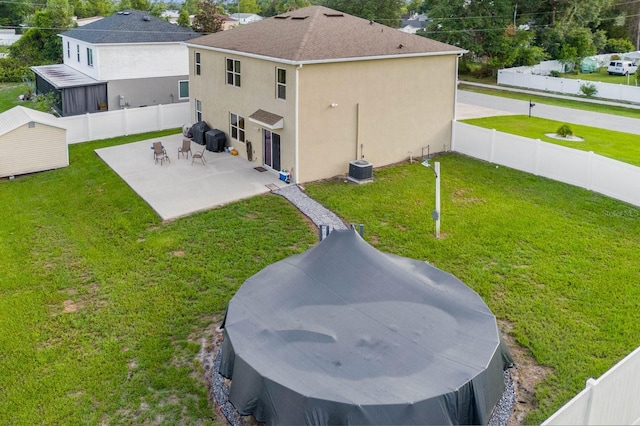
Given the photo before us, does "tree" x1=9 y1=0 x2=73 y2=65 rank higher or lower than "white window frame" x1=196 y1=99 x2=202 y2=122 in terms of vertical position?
higher

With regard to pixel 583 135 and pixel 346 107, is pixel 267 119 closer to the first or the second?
pixel 346 107

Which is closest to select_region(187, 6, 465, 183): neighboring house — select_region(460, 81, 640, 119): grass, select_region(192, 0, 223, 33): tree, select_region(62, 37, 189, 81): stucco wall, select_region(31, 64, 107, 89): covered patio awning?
select_region(62, 37, 189, 81): stucco wall

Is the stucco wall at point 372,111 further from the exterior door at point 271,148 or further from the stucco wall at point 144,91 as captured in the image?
the stucco wall at point 144,91

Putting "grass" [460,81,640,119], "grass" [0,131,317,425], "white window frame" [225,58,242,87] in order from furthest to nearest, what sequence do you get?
"grass" [460,81,640,119] → "white window frame" [225,58,242,87] → "grass" [0,131,317,425]

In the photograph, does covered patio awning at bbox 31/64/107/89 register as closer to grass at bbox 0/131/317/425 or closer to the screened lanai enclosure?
the screened lanai enclosure

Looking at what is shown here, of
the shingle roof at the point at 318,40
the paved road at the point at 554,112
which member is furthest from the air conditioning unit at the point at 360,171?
the paved road at the point at 554,112

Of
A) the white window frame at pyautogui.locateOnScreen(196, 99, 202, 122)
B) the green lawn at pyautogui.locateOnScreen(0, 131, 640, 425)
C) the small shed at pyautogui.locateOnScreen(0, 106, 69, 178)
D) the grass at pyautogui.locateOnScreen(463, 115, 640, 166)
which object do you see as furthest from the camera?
the white window frame at pyautogui.locateOnScreen(196, 99, 202, 122)

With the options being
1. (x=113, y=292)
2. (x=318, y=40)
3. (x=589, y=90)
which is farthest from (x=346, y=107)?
(x=589, y=90)
